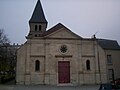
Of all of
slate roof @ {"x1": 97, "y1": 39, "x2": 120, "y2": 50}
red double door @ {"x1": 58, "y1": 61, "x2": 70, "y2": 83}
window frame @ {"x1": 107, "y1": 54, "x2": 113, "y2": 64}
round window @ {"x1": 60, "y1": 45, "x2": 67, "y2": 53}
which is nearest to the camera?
red double door @ {"x1": 58, "y1": 61, "x2": 70, "y2": 83}

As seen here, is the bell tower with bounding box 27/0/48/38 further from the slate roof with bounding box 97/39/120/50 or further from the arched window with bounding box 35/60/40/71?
the slate roof with bounding box 97/39/120/50

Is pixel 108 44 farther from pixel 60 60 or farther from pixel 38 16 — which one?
pixel 38 16

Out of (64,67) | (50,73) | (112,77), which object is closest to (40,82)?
(50,73)

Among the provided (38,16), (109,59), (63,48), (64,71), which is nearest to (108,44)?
(109,59)

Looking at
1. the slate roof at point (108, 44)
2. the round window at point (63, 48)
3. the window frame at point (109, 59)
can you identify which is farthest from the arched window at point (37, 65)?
the slate roof at point (108, 44)

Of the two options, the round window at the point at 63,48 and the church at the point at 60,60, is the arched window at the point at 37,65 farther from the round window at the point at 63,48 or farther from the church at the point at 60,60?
the round window at the point at 63,48

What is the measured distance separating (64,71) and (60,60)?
1.85 metres

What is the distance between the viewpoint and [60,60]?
30.1m

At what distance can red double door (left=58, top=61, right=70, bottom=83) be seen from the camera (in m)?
29.7

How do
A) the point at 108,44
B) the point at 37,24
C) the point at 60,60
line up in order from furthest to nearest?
the point at 37,24 → the point at 108,44 → the point at 60,60

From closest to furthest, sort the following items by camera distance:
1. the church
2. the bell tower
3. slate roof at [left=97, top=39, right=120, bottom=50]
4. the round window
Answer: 1. the church
2. the round window
3. slate roof at [left=97, top=39, right=120, bottom=50]
4. the bell tower

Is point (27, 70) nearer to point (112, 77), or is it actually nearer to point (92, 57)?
point (92, 57)

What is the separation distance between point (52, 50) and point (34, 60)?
3220 mm

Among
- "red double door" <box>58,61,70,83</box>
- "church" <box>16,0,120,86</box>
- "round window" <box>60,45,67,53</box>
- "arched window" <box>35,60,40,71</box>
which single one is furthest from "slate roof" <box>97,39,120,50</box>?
"arched window" <box>35,60,40,71</box>
